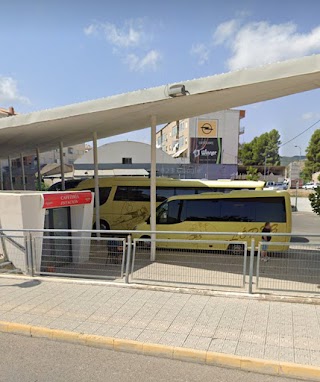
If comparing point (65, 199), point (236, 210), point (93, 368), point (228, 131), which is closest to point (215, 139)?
point (228, 131)

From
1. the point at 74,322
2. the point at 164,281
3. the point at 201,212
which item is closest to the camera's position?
the point at 74,322

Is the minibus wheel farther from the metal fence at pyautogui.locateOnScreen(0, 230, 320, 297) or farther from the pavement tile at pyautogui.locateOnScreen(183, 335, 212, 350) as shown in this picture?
the pavement tile at pyautogui.locateOnScreen(183, 335, 212, 350)

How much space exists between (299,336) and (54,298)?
380cm

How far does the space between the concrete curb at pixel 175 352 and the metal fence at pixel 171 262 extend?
191 cm

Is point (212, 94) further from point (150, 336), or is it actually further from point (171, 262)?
point (150, 336)

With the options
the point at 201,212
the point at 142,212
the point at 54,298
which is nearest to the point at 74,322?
the point at 54,298

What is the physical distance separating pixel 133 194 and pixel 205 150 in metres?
39.2

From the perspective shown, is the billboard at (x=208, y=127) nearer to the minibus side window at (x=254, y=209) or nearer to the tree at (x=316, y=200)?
the tree at (x=316, y=200)

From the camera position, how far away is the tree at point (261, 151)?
2672 inches

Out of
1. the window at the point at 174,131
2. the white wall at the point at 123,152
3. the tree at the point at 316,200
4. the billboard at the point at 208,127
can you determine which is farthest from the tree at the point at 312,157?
the tree at the point at 316,200

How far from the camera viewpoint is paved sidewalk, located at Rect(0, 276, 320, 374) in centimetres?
365

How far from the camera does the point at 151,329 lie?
4.02 metres

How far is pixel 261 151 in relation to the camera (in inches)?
2694

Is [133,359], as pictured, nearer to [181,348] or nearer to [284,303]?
[181,348]
